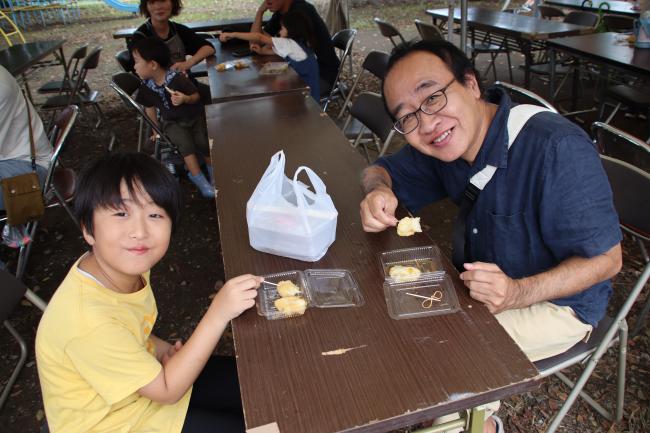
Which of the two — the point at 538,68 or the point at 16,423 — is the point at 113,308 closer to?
the point at 16,423

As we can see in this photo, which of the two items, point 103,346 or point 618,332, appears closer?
point 103,346

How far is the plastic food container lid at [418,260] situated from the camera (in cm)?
127

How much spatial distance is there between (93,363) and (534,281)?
1.17 m

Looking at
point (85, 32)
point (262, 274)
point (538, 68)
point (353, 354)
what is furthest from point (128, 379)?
point (85, 32)

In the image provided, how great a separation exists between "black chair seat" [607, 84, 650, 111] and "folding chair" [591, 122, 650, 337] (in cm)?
212

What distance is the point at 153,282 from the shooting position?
304 cm

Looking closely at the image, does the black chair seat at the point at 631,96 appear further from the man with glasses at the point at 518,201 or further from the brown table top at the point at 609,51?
the man with glasses at the point at 518,201

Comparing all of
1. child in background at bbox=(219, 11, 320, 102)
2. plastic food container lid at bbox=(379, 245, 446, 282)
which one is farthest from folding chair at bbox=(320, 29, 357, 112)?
plastic food container lid at bbox=(379, 245, 446, 282)

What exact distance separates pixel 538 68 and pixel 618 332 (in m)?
4.50

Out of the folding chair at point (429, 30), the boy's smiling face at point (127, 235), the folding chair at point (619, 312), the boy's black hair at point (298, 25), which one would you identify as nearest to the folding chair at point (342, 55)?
the boy's black hair at point (298, 25)

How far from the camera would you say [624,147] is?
1.74m

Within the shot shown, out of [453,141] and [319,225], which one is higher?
[453,141]

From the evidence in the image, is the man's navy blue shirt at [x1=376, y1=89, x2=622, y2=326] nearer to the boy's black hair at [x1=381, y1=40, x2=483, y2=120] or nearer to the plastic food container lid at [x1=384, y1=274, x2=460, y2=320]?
the boy's black hair at [x1=381, y1=40, x2=483, y2=120]

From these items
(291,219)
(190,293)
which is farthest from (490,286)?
(190,293)
